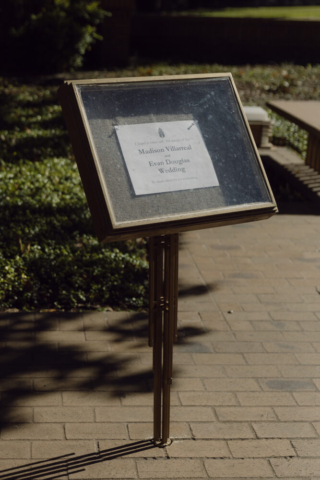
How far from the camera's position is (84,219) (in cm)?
617

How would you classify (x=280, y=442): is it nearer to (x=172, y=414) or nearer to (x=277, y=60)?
(x=172, y=414)

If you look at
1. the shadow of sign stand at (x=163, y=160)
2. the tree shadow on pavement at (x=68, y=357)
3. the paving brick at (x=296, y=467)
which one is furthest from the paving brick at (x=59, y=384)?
the paving brick at (x=296, y=467)

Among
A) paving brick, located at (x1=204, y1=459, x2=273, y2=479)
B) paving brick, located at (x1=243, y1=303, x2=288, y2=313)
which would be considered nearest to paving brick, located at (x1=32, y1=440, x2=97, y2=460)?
paving brick, located at (x1=204, y1=459, x2=273, y2=479)

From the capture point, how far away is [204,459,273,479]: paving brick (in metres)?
3.10

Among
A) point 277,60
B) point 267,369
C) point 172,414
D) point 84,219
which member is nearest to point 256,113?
point 84,219

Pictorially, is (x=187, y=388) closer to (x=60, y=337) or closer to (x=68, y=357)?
(x=68, y=357)

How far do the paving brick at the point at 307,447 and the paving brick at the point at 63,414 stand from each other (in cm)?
109

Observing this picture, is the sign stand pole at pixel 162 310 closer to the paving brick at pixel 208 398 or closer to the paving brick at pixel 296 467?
the paving brick at pixel 208 398

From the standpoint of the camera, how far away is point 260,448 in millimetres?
3299

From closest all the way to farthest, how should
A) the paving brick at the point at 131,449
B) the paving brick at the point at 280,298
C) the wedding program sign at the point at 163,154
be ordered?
1. the wedding program sign at the point at 163,154
2. the paving brick at the point at 131,449
3. the paving brick at the point at 280,298

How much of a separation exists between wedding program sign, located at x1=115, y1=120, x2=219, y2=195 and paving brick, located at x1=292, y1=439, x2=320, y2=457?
146 cm

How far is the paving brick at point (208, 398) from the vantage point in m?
3.67

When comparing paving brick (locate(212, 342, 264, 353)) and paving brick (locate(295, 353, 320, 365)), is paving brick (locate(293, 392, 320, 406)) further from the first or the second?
paving brick (locate(212, 342, 264, 353))

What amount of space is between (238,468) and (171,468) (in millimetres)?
327
